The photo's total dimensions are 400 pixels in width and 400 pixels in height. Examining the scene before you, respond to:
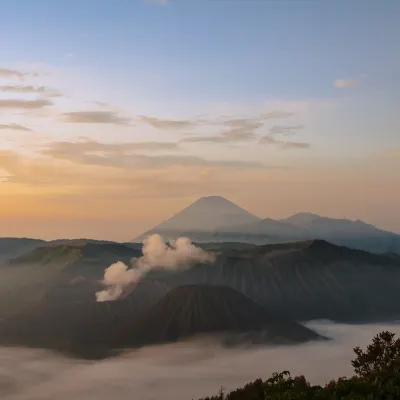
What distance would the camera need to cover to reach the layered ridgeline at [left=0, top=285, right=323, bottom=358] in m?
163

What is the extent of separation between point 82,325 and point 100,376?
55.3m

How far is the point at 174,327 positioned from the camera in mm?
169625

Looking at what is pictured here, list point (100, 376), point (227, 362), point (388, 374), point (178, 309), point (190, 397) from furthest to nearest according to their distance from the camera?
point (178, 309)
point (227, 362)
point (100, 376)
point (190, 397)
point (388, 374)

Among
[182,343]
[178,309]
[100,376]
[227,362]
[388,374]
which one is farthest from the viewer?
[178,309]

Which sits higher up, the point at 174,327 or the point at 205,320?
the point at 205,320

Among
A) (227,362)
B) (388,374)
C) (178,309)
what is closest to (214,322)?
(178,309)

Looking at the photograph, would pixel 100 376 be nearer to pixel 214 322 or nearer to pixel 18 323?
pixel 214 322

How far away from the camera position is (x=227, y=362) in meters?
143

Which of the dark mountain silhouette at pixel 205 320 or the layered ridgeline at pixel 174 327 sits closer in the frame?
A: the layered ridgeline at pixel 174 327

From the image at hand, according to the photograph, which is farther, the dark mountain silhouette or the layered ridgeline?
the dark mountain silhouette

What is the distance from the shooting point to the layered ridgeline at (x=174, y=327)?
16312cm

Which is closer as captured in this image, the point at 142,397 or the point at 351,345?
the point at 142,397

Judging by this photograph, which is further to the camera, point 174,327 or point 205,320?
point 205,320

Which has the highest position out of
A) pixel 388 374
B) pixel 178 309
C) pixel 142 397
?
pixel 388 374
